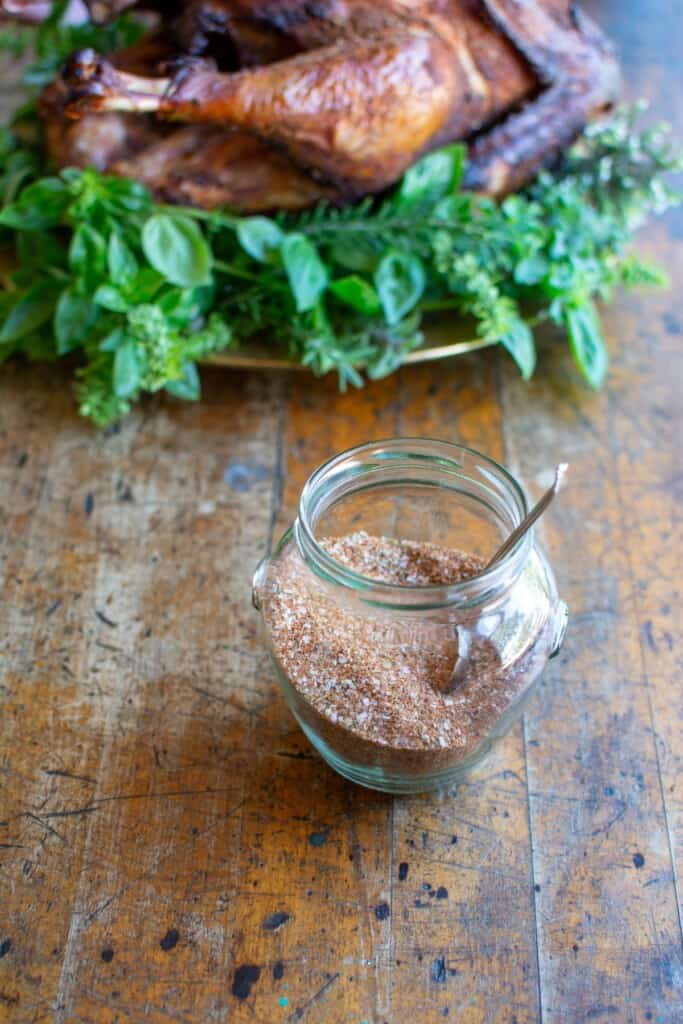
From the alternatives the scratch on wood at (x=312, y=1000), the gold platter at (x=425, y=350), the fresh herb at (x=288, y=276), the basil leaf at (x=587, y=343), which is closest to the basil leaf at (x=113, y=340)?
the fresh herb at (x=288, y=276)

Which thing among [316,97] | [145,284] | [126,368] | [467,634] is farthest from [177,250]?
[467,634]

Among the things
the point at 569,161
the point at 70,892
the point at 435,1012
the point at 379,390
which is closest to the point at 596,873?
the point at 435,1012

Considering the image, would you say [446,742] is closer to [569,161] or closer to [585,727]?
[585,727]

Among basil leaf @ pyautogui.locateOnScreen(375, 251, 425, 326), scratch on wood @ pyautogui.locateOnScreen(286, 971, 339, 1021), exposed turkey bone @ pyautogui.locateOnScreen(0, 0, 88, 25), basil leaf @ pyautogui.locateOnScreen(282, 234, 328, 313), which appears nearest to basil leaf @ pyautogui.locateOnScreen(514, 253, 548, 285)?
basil leaf @ pyautogui.locateOnScreen(375, 251, 425, 326)

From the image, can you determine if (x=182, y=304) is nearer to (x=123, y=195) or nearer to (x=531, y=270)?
(x=123, y=195)

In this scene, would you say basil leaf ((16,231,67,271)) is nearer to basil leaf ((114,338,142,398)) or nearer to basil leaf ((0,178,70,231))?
basil leaf ((0,178,70,231))

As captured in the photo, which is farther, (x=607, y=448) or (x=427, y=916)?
(x=607, y=448)

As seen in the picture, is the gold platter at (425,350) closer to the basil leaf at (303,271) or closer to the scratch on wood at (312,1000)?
the basil leaf at (303,271)
